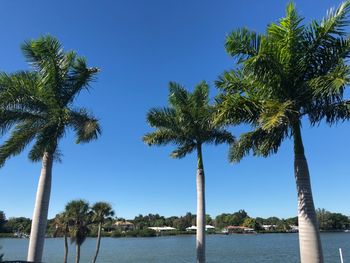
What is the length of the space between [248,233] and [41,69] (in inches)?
Result: 6505

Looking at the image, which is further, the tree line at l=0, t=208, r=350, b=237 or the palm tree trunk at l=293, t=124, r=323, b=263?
the tree line at l=0, t=208, r=350, b=237

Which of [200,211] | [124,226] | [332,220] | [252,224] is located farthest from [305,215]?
[252,224]

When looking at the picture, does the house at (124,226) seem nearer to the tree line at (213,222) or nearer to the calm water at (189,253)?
the tree line at (213,222)

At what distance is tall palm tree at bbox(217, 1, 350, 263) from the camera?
10.7 meters

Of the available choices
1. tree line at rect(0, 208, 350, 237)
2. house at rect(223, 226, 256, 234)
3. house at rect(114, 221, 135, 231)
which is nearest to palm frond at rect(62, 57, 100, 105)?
tree line at rect(0, 208, 350, 237)

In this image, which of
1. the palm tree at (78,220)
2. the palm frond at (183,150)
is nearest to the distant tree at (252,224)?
the palm tree at (78,220)

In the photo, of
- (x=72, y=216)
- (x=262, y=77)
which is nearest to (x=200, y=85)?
(x=262, y=77)

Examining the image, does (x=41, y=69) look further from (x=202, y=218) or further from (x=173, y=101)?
(x=202, y=218)

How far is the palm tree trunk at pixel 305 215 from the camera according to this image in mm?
10289

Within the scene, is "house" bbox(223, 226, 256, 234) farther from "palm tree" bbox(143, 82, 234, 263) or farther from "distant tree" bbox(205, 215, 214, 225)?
"palm tree" bbox(143, 82, 234, 263)

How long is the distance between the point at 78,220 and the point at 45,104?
19482 millimetres

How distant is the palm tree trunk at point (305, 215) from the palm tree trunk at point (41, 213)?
8401mm

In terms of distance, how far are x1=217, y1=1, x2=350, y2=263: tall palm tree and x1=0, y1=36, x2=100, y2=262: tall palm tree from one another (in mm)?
5872

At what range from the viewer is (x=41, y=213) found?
13.0 metres
